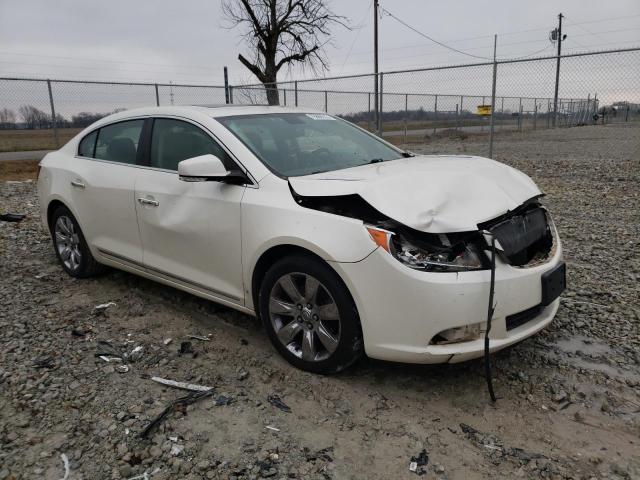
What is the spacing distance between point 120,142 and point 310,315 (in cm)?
250

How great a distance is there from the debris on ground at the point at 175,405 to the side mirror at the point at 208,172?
130 cm

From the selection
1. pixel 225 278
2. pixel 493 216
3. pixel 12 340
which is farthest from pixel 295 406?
pixel 12 340

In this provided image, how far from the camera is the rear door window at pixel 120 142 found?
14.1 feet

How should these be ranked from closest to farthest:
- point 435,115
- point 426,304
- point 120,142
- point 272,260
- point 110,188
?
1. point 426,304
2. point 272,260
3. point 110,188
4. point 120,142
5. point 435,115

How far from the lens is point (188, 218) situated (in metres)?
3.67

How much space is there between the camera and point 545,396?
294cm

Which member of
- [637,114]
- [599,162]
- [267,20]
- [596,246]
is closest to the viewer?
[596,246]

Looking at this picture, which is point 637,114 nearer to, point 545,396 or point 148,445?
point 545,396

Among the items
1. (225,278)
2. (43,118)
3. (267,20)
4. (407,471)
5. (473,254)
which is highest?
(267,20)

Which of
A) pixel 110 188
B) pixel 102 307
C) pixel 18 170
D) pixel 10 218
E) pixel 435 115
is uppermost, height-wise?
pixel 435 115

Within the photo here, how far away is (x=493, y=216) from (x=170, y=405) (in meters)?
2.05

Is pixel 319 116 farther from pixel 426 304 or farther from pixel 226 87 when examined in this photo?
pixel 226 87

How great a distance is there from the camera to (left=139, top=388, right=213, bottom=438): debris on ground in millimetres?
2702

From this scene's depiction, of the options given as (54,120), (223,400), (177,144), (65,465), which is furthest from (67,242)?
(54,120)
